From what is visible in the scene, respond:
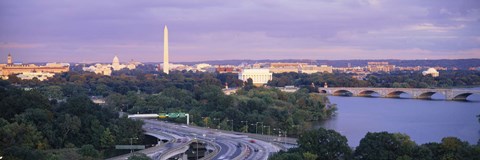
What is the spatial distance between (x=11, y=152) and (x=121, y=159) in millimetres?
2808

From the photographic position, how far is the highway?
1617 centimetres

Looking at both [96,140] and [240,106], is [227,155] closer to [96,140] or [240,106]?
[96,140]

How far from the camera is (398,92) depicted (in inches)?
1797

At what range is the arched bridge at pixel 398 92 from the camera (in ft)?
130

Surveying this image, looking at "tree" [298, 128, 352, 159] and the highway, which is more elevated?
"tree" [298, 128, 352, 159]

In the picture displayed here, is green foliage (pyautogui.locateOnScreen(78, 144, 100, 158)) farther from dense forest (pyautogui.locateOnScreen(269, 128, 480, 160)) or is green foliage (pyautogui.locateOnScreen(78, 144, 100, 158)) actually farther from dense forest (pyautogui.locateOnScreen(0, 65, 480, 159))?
dense forest (pyautogui.locateOnScreen(269, 128, 480, 160))

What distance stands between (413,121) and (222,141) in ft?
32.7

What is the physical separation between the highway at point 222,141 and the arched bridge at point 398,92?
21.7 metres

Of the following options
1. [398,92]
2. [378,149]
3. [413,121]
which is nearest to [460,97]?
[398,92]

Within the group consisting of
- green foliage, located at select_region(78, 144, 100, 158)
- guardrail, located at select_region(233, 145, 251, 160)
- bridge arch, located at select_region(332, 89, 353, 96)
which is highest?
green foliage, located at select_region(78, 144, 100, 158)

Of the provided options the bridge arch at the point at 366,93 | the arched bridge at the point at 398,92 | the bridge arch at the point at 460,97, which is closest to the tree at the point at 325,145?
the arched bridge at the point at 398,92

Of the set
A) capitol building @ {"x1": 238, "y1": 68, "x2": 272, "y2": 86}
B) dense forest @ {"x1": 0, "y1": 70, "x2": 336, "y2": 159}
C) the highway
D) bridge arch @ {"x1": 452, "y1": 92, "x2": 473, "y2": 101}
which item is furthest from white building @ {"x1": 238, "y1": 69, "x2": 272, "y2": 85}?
the highway

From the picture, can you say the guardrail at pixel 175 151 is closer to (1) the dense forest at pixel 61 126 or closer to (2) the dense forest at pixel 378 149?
(1) the dense forest at pixel 61 126

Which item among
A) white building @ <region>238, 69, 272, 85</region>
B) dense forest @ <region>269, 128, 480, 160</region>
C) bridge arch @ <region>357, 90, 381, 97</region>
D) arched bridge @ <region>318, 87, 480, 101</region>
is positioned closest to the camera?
dense forest @ <region>269, 128, 480, 160</region>
